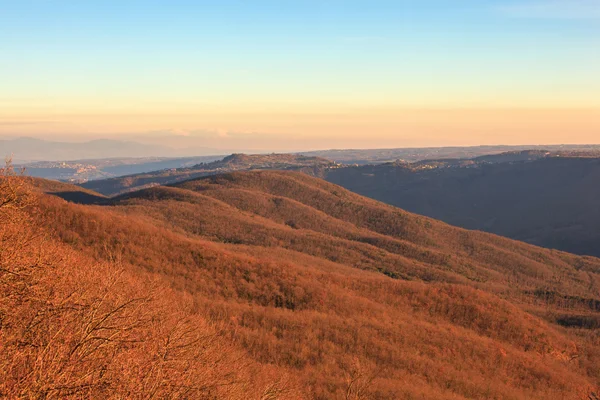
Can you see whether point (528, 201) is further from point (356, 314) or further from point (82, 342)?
point (82, 342)

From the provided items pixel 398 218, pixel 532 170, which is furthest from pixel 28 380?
pixel 532 170

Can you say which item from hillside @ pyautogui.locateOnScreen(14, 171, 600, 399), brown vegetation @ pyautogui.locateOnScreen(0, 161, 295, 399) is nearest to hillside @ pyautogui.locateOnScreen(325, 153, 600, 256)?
hillside @ pyautogui.locateOnScreen(14, 171, 600, 399)

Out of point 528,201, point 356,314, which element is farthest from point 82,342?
point 528,201

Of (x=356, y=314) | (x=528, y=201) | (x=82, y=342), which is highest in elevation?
(x=82, y=342)

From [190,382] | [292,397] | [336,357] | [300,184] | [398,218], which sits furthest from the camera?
[300,184]

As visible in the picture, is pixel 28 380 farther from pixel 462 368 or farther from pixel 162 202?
pixel 162 202

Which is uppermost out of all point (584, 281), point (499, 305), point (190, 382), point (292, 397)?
point (190, 382)

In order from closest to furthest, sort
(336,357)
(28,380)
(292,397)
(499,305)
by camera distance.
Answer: (28,380) < (292,397) < (336,357) < (499,305)

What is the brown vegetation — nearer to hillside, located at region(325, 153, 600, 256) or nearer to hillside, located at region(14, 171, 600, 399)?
hillside, located at region(14, 171, 600, 399)
